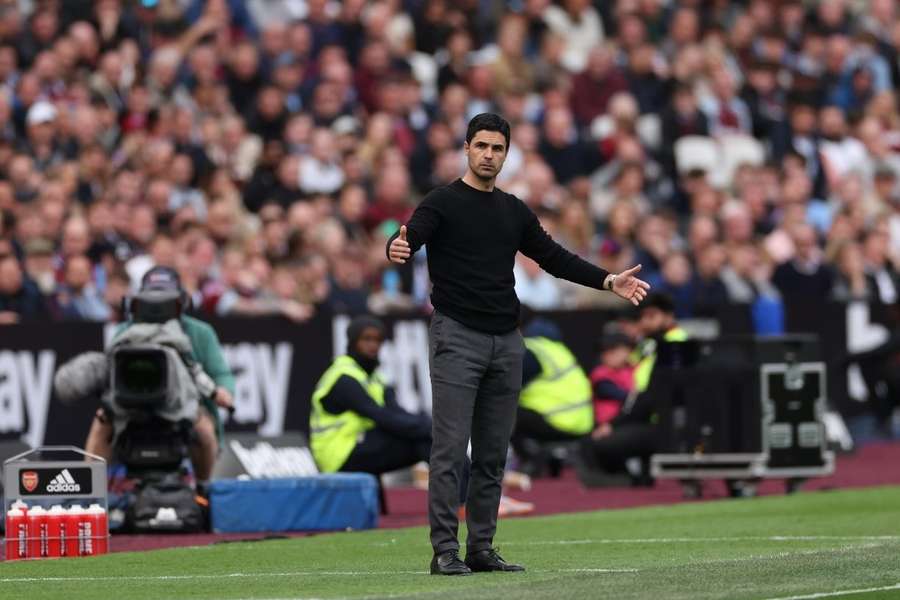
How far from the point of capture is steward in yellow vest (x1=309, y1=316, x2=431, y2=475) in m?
17.5

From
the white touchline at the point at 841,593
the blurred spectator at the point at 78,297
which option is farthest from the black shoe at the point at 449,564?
the blurred spectator at the point at 78,297

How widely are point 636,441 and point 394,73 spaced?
7.28 m

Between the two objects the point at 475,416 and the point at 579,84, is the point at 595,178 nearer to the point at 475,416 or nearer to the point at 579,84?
the point at 579,84

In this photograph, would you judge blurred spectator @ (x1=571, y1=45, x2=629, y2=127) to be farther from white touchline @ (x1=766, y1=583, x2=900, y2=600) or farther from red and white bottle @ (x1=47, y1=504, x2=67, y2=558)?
white touchline @ (x1=766, y1=583, x2=900, y2=600)

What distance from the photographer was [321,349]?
2175cm

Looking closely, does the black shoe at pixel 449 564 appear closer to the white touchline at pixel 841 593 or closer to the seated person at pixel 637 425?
the white touchline at pixel 841 593

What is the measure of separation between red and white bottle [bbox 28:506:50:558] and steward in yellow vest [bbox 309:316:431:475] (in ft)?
12.8

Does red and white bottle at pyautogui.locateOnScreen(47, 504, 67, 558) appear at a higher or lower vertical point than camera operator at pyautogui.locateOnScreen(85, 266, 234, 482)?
lower

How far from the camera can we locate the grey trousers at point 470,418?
11477mm

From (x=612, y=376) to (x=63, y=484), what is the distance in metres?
8.83

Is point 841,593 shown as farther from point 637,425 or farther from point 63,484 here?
point 637,425

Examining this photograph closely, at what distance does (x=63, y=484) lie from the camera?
47.1 feet

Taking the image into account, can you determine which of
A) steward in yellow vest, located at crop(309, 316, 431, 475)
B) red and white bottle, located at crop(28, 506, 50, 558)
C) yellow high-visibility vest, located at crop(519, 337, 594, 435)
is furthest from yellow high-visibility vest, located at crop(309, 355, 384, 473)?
red and white bottle, located at crop(28, 506, 50, 558)

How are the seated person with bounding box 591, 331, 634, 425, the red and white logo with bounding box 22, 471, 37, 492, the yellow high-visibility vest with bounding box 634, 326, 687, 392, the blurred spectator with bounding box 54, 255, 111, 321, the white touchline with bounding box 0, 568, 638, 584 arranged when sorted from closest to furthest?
the white touchline with bounding box 0, 568, 638, 584
the red and white logo with bounding box 22, 471, 37, 492
the yellow high-visibility vest with bounding box 634, 326, 687, 392
the blurred spectator with bounding box 54, 255, 111, 321
the seated person with bounding box 591, 331, 634, 425
